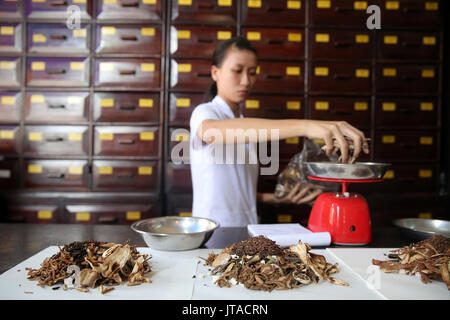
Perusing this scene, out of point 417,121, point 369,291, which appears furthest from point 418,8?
point 369,291

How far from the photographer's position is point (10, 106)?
266cm

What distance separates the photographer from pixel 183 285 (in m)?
0.82

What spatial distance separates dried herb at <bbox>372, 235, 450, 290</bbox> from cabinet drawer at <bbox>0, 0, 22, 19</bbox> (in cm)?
294

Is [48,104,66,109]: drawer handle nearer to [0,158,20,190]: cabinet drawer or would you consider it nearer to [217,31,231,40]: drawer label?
[0,158,20,190]: cabinet drawer

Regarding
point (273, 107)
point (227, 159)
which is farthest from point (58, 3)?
point (227, 159)

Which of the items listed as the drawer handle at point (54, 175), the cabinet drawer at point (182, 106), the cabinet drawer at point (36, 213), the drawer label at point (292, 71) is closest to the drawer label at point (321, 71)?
the drawer label at point (292, 71)

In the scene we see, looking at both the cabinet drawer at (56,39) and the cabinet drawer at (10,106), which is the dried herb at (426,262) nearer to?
the cabinet drawer at (56,39)

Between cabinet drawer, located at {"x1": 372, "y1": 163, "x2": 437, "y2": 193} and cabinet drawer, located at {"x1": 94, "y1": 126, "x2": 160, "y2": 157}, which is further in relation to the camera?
cabinet drawer, located at {"x1": 372, "y1": 163, "x2": 437, "y2": 193}

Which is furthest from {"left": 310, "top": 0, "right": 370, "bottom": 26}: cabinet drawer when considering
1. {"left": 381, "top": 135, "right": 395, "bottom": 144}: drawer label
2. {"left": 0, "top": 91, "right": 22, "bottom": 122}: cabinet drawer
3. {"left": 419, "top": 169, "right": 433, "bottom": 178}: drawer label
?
{"left": 0, "top": 91, "right": 22, "bottom": 122}: cabinet drawer

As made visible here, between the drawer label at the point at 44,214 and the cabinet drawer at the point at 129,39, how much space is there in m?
1.28

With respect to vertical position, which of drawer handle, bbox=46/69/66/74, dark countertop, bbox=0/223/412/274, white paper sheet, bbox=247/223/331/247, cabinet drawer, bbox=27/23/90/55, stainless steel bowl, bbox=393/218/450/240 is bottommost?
dark countertop, bbox=0/223/412/274

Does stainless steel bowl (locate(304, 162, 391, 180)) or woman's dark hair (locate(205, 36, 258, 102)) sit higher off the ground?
woman's dark hair (locate(205, 36, 258, 102))

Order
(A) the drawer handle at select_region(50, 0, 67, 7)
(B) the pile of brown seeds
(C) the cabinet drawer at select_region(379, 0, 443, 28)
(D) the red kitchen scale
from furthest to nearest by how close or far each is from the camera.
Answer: (C) the cabinet drawer at select_region(379, 0, 443, 28) < (A) the drawer handle at select_region(50, 0, 67, 7) < (D) the red kitchen scale < (B) the pile of brown seeds

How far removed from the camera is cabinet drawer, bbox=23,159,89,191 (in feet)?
8.71
